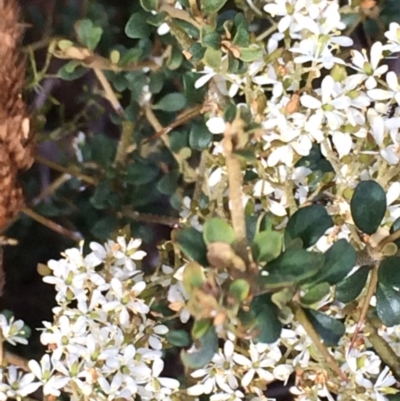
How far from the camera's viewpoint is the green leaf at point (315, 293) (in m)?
0.44

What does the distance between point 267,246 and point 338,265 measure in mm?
77

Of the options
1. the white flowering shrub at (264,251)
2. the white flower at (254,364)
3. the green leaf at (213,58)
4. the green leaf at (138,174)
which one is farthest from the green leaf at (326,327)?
Answer: the green leaf at (138,174)

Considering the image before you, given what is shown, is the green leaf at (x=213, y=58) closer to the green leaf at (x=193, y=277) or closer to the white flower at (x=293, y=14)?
the white flower at (x=293, y=14)

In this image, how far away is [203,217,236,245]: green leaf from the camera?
1.27 ft

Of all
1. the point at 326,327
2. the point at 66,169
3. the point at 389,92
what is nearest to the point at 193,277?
the point at 326,327

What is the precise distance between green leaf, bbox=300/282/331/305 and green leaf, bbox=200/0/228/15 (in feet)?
0.83

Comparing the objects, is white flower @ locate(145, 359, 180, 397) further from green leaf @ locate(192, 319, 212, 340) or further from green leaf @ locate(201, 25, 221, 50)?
green leaf @ locate(201, 25, 221, 50)

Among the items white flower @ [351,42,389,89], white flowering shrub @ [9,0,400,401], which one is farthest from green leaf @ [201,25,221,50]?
white flower @ [351,42,389,89]

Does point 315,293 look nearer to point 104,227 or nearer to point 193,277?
point 193,277

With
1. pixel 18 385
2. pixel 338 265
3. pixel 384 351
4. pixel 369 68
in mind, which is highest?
pixel 369 68

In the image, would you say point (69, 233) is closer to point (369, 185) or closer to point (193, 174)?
point (193, 174)

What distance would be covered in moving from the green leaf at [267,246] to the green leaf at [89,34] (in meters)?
0.35

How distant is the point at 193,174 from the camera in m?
0.70

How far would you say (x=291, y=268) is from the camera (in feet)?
1.36
